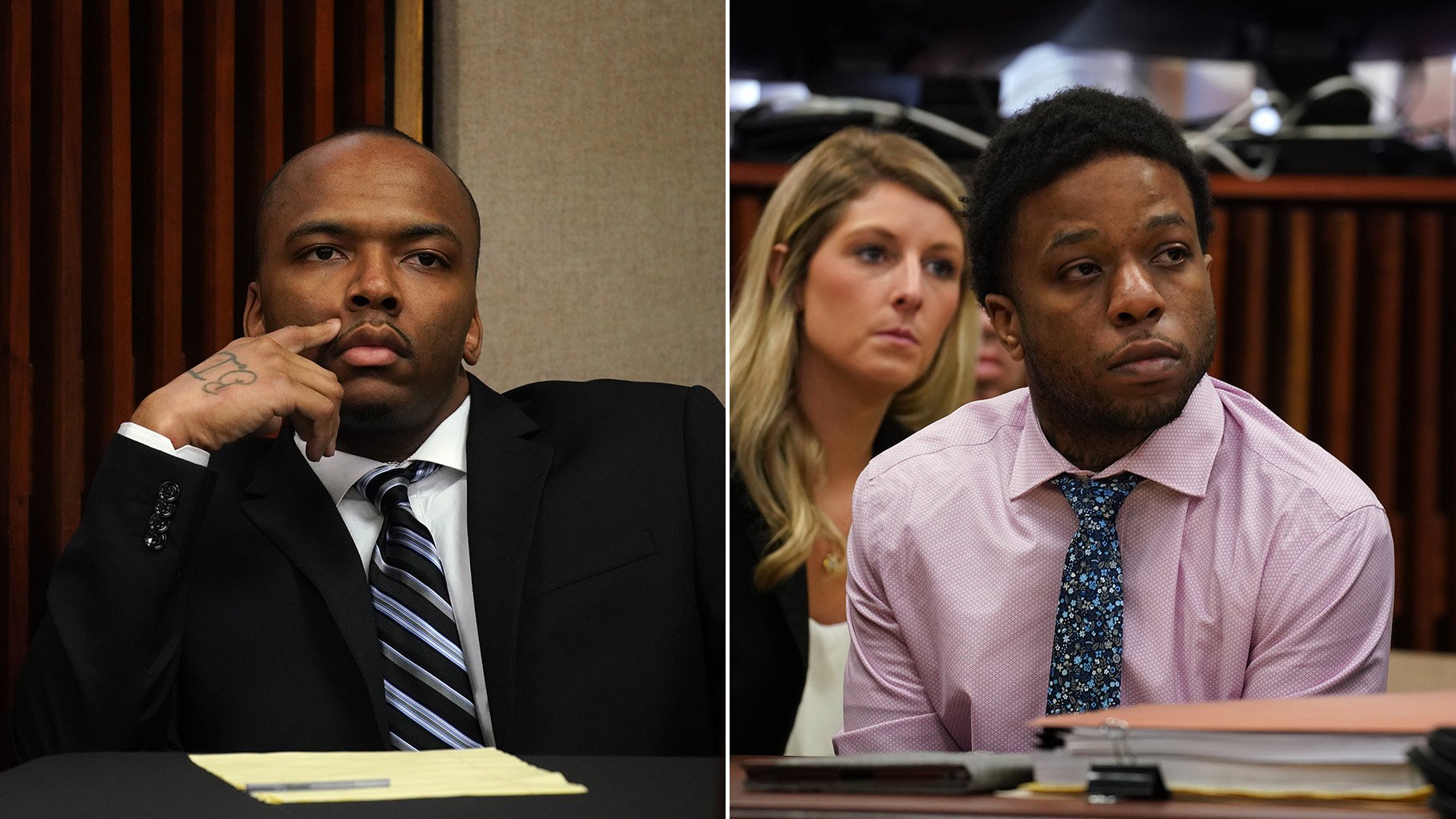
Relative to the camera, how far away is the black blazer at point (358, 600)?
5.71 ft

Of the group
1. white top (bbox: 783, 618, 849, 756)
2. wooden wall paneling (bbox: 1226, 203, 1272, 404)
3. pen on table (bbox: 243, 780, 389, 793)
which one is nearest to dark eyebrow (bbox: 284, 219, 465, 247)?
pen on table (bbox: 243, 780, 389, 793)

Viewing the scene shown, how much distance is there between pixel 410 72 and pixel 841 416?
1.22 m

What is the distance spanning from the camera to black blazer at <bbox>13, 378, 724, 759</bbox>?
174 centimetres

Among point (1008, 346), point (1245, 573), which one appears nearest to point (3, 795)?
point (1008, 346)

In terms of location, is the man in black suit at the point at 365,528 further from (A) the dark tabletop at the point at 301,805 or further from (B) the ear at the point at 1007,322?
(B) the ear at the point at 1007,322

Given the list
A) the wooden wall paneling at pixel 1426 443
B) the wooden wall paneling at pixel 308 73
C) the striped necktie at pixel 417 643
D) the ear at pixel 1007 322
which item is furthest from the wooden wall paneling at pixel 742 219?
the wooden wall paneling at pixel 308 73

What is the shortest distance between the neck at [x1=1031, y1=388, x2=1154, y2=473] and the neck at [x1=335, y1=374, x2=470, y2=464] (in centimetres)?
110

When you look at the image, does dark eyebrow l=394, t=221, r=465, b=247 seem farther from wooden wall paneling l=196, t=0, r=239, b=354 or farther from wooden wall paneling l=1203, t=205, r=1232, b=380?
wooden wall paneling l=1203, t=205, r=1232, b=380

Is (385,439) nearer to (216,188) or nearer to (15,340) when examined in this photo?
(216,188)

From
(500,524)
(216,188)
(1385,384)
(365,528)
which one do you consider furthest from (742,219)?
(216,188)

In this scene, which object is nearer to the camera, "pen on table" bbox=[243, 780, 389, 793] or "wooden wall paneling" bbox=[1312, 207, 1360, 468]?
"wooden wall paneling" bbox=[1312, 207, 1360, 468]

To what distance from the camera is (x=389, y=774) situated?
150 cm

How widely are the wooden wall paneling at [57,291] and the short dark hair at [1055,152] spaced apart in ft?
5.27

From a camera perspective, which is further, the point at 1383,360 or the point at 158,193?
the point at 158,193
